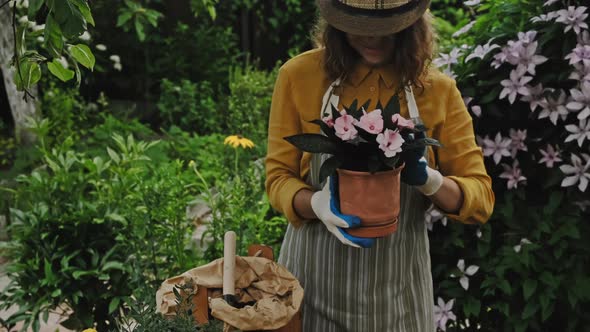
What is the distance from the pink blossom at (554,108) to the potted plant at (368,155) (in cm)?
137

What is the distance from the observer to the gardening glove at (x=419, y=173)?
202cm

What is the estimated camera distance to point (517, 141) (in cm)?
334

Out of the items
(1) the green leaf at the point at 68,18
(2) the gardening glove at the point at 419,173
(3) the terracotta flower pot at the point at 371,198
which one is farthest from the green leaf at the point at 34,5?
(2) the gardening glove at the point at 419,173

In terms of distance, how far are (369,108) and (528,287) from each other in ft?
4.58

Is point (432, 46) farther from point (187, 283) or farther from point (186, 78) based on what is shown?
point (186, 78)

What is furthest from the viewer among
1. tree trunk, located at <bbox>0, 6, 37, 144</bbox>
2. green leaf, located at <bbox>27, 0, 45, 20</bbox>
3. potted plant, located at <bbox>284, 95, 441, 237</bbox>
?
tree trunk, located at <bbox>0, 6, 37, 144</bbox>

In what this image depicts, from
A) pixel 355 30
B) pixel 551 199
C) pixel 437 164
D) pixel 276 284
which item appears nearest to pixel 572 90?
pixel 551 199

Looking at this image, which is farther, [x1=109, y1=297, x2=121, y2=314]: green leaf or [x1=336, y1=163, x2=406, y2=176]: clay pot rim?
[x1=109, y1=297, x2=121, y2=314]: green leaf

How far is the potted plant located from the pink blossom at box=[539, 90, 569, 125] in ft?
4.49

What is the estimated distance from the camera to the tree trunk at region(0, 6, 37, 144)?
553 cm

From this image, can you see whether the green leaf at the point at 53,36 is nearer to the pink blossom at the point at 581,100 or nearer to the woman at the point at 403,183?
the woman at the point at 403,183

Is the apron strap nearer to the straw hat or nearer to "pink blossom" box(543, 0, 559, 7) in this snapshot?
the straw hat

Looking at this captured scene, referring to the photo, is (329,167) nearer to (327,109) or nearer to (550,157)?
(327,109)

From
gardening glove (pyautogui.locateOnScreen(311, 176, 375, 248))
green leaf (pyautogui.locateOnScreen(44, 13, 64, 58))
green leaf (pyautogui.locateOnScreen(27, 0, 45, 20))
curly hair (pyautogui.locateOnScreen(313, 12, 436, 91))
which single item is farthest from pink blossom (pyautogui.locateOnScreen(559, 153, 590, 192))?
green leaf (pyautogui.locateOnScreen(27, 0, 45, 20))
